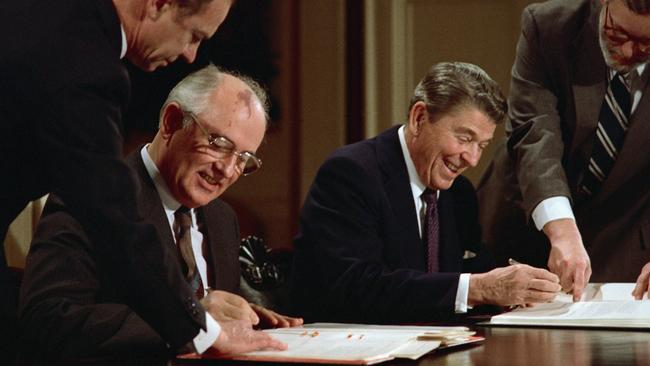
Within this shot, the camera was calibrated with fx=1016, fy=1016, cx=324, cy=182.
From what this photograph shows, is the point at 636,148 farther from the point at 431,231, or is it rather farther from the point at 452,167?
the point at 431,231

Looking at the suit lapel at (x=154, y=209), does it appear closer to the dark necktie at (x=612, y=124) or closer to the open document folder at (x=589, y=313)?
the open document folder at (x=589, y=313)

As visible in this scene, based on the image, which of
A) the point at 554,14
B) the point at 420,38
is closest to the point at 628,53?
the point at 554,14

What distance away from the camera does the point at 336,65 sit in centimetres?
504

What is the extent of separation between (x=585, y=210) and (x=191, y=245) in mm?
1353

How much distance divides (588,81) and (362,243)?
90 cm

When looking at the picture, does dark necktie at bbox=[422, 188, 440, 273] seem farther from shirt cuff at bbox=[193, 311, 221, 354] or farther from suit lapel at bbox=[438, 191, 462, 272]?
shirt cuff at bbox=[193, 311, 221, 354]

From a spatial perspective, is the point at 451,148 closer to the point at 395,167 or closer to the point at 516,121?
the point at 395,167

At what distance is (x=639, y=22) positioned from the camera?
2686 mm

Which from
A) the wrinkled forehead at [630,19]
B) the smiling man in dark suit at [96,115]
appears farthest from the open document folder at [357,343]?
the wrinkled forehead at [630,19]

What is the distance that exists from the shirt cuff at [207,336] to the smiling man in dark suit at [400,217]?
3.41ft

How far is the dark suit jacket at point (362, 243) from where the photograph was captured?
8.79ft

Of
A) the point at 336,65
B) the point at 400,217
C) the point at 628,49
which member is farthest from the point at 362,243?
the point at 336,65

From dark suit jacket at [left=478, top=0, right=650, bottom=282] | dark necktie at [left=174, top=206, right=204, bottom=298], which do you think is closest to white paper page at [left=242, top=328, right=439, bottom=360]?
dark necktie at [left=174, top=206, right=204, bottom=298]

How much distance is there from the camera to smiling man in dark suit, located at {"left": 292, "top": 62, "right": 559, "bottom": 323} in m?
2.66
